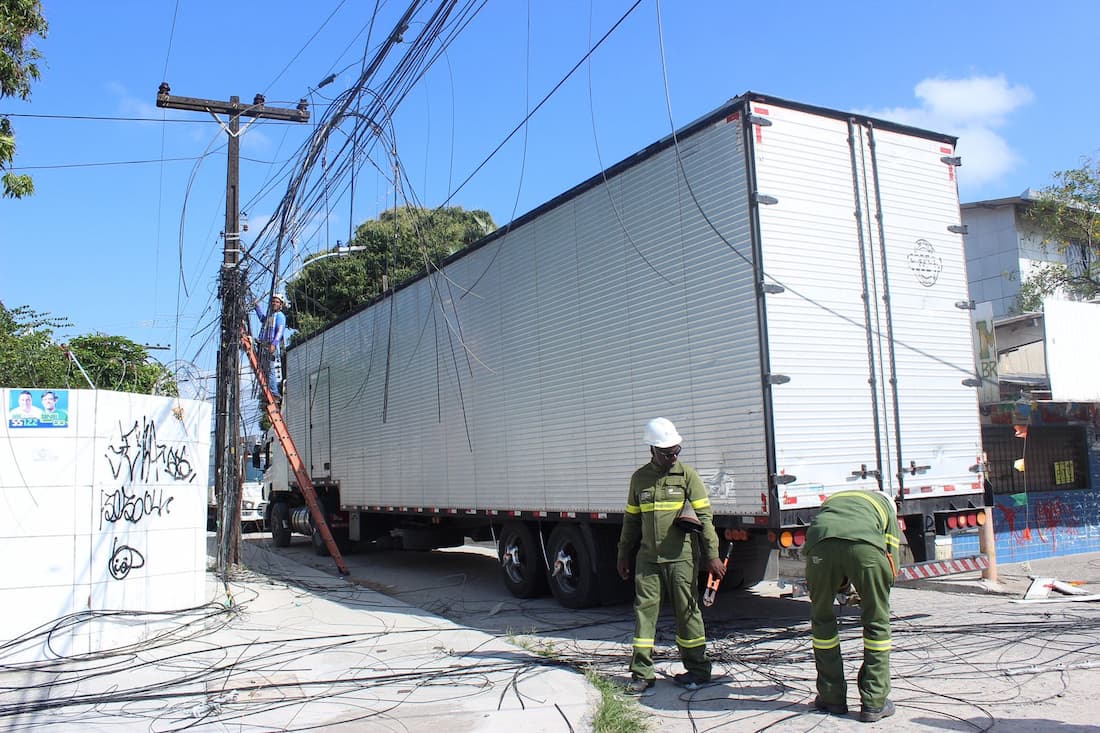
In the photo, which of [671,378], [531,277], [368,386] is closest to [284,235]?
[368,386]

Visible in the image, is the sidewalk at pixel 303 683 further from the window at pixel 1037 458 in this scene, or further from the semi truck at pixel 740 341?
the window at pixel 1037 458

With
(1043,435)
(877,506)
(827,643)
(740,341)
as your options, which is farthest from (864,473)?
(1043,435)

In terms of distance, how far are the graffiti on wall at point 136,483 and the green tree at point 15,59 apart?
344cm

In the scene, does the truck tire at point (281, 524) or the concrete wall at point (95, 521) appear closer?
the concrete wall at point (95, 521)

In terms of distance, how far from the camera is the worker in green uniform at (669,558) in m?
5.92

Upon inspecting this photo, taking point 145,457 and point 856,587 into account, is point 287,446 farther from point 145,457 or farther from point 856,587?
point 856,587

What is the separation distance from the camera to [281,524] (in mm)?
18734

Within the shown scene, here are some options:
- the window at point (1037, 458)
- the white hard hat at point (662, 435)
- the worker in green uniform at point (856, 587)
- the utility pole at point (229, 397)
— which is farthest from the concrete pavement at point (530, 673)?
the window at point (1037, 458)

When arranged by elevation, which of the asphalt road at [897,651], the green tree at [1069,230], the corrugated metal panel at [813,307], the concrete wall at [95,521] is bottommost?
the asphalt road at [897,651]

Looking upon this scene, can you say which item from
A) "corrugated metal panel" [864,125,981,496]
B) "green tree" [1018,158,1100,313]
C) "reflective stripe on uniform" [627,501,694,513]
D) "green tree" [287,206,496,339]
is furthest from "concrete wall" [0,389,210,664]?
"green tree" [287,206,496,339]

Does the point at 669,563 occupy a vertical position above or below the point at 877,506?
below

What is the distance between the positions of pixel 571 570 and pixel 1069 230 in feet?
45.9

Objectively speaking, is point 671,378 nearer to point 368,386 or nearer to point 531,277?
point 531,277

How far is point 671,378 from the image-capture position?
7812mm
